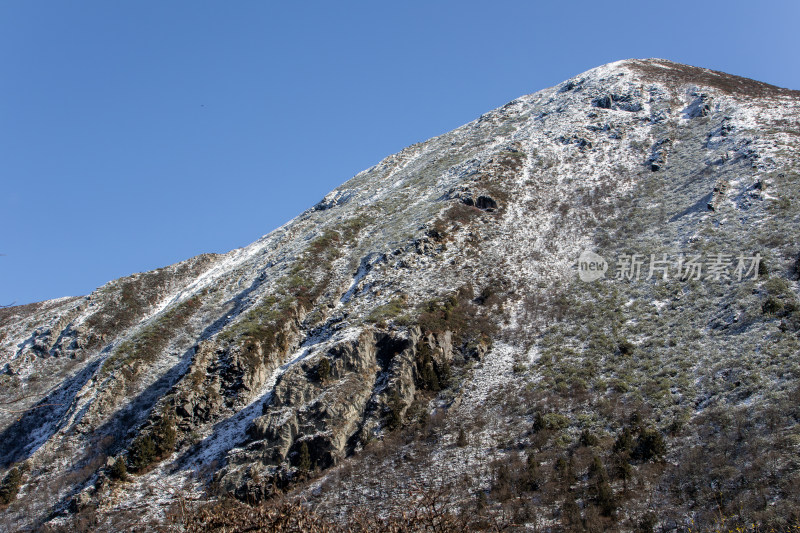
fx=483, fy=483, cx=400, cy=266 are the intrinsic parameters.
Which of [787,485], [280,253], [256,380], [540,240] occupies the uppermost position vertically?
[280,253]

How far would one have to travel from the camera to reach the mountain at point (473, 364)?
18109 millimetres

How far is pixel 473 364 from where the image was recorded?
30406mm

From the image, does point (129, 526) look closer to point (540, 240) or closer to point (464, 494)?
point (464, 494)

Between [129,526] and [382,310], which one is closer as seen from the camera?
[129,526]

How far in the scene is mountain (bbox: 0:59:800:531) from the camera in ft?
59.4

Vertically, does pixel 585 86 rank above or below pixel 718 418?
above

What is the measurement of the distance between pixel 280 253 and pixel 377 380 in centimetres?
2605

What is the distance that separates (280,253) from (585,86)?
5296 centimetres

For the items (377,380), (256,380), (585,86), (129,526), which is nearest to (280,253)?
(256,380)

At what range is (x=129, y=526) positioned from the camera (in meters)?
22.9

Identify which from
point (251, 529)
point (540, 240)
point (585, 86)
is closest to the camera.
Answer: point (251, 529)

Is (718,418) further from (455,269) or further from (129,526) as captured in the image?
(129,526)

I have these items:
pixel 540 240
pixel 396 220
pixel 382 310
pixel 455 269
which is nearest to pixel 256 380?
pixel 382 310

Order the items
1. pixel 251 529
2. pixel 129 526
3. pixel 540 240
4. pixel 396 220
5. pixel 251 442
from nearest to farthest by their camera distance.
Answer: pixel 251 529 → pixel 129 526 → pixel 251 442 → pixel 540 240 → pixel 396 220
